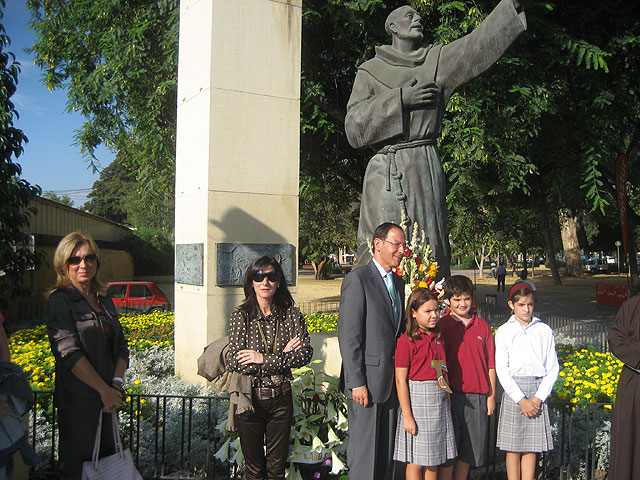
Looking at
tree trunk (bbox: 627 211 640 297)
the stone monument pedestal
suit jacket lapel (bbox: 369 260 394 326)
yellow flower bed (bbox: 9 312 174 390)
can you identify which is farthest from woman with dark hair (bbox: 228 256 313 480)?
tree trunk (bbox: 627 211 640 297)

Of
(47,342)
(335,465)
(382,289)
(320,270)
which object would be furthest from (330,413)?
(320,270)

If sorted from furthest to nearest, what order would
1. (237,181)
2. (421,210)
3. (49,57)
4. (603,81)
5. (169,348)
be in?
(49,57), (603,81), (169,348), (237,181), (421,210)

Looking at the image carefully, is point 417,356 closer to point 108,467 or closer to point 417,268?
point 417,268

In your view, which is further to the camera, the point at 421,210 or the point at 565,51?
the point at 565,51

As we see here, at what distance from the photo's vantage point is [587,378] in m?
7.04

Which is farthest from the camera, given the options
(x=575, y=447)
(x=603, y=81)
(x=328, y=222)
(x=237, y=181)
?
(x=328, y=222)

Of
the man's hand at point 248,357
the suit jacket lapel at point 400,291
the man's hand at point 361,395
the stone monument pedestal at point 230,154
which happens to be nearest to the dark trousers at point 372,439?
the man's hand at point 361,395

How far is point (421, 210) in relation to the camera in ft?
15.1

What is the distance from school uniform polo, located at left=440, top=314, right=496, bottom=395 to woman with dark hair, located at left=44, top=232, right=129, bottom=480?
7.06ft

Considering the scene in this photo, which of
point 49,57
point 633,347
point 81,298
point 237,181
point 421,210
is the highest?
point 49,57

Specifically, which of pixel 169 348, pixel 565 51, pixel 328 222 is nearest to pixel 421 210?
pixel 169 348

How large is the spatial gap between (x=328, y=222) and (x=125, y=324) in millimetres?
26716

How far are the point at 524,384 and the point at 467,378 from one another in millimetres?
514

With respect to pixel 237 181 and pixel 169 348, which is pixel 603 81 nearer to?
pixel 237 181
